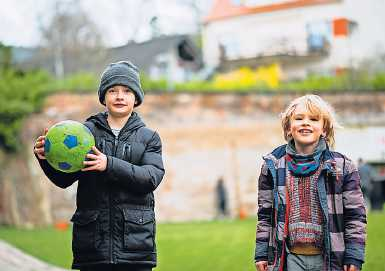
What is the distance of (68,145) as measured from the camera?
4.43m

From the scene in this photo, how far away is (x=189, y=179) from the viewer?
26.3 meters

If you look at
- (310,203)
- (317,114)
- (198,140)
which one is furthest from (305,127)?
(198,140)

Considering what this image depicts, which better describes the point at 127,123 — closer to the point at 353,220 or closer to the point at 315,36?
the point at 353,220

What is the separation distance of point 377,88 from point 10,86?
13715 mm

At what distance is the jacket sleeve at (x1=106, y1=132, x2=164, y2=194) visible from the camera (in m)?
4.38

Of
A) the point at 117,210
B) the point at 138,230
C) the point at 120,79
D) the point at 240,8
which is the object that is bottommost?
the point at 138,230

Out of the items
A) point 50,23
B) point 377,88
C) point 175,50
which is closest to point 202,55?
point 175,50

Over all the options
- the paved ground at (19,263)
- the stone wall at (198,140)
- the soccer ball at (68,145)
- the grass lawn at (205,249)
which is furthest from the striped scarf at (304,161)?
the stone wall at (198,140)

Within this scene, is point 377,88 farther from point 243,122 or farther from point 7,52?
point 7,52

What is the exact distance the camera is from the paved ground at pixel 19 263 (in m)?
10.2

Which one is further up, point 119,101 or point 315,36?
point 315,36

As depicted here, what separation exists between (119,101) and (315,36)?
33.0 meters

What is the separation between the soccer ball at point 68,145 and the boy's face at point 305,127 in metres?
1.21

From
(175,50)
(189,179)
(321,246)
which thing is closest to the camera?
(321,246)
